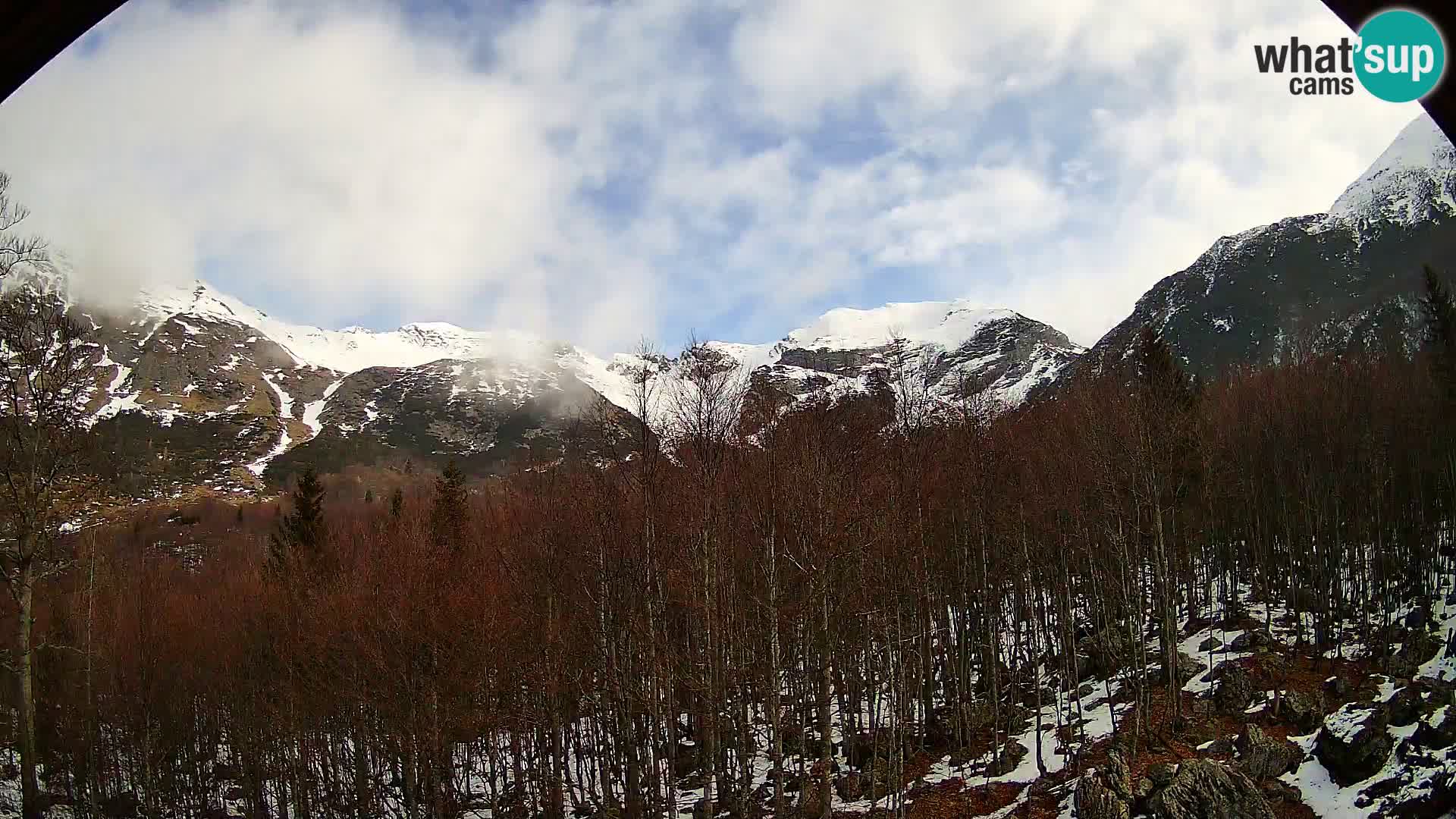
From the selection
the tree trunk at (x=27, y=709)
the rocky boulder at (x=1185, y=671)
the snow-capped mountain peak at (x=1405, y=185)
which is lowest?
the rocky boulder at (x=1185, y=671)

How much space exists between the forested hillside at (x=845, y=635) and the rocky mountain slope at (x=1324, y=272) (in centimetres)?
7193

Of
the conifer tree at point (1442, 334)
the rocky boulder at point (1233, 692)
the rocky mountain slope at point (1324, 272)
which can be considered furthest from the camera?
the rocky mountain slope at point (1324, 272)

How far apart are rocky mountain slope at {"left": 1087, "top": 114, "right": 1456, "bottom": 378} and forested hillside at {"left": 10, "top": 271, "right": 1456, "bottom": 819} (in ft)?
236

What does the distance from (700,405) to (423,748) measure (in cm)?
1111

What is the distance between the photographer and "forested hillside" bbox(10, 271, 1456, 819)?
1648 centimetres

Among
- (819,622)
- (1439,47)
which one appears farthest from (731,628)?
(1439,47)

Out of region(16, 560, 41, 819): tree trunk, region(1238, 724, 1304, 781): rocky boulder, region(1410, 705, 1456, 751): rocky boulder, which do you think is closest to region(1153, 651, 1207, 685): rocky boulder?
region(1238, 724, 1304, 781): rocky boulder

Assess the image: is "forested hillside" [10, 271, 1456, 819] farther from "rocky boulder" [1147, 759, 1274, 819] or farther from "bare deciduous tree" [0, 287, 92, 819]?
"bare deciduous tree" [0, 287, 92, 819]

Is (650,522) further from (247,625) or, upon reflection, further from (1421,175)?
(1421,175)

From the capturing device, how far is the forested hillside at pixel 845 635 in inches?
649

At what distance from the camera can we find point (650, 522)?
661 inches

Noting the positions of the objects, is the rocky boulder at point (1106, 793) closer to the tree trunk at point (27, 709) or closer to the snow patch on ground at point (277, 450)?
the tree trunk at point (27, 709)

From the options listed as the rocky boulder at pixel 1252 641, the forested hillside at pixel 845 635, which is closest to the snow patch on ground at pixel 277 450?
the forested hillside at pixel 845 635

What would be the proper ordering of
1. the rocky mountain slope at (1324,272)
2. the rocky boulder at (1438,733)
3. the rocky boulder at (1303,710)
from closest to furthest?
the rocky boulder at (1438,733) < the rocky boulder at (1303,710) < the rocky mountain slope at (1324,272)
